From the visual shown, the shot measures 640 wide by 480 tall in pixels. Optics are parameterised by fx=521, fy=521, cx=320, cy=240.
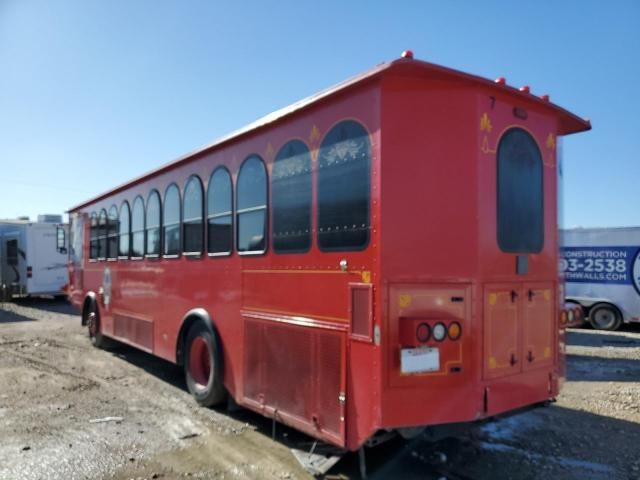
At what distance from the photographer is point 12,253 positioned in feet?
67.6

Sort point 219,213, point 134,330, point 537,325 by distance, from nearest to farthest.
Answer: point 537,325, point 219,213, point 134,330

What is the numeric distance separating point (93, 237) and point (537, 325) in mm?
8390

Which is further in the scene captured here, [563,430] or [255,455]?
[563,430]

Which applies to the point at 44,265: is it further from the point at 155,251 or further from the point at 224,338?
the point at 224,338

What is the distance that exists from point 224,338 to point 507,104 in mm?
3546

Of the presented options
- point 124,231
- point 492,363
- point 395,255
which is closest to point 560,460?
point 492,363

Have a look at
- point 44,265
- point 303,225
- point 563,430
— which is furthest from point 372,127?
point 44,265

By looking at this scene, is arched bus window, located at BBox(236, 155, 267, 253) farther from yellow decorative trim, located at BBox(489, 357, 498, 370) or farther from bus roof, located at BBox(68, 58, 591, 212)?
yellow decorative trim, located at BBox(489, 357, 498, 370)

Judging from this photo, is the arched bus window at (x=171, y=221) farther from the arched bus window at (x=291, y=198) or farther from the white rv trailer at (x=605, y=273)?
the white rv trailer at (x=605, y=273)

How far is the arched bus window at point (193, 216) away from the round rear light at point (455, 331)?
3.35 m

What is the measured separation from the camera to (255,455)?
4.62m

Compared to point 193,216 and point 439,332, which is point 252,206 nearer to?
point 193,216

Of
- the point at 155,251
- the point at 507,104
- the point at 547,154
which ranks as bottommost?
the point at 155,251

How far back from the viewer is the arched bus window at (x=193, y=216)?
6109mm
